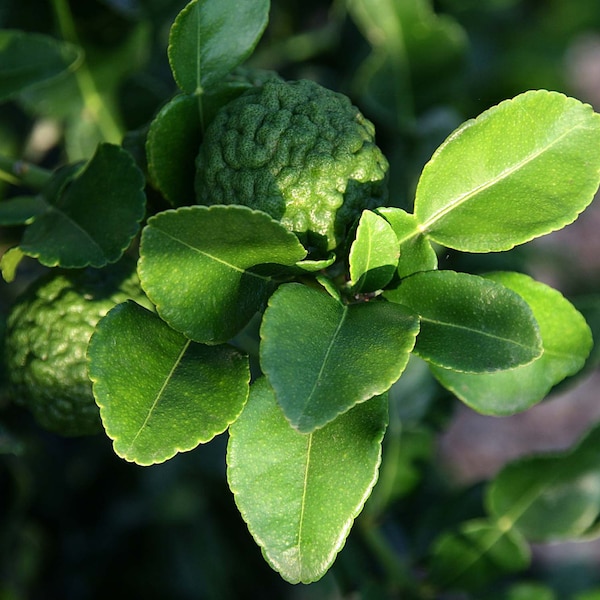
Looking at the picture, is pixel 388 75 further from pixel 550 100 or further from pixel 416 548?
pixel 416 548

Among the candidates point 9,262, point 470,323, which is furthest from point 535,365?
point 9,262

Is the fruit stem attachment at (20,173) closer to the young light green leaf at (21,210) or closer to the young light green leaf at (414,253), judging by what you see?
the young light green leaf at (21,210)

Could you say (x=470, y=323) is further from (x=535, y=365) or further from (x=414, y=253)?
(x=535, y=365)

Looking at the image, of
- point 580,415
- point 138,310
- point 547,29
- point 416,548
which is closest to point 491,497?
point 416,548

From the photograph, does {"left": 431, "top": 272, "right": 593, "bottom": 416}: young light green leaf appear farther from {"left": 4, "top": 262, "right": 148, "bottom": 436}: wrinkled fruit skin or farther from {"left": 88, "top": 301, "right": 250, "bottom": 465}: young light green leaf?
{"left": 4, "top": 262, "right": 148, "bottom": 436}: wrinkled fruit skin

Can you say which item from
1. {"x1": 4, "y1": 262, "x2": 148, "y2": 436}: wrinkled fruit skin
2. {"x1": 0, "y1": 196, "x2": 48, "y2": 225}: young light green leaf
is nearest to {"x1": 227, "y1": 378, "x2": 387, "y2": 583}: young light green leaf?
{"x1": 4, "y1": 262, "x2": 148, "y2": 436}: wrinkled fruit skin
